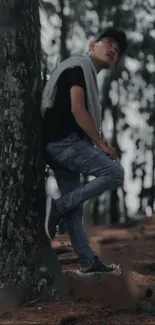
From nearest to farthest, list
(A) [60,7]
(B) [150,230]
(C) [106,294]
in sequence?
(C) [106,294] < (B) [150,230] < (A) [60,7]

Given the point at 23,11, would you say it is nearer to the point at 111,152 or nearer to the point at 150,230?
the point at 111,152

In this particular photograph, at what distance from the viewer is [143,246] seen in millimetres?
9328

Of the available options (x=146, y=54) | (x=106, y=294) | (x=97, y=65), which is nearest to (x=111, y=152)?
(x=97, y=65)

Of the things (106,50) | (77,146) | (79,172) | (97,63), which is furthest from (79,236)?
(106,50)

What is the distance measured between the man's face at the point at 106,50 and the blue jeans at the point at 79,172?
31.9 inches

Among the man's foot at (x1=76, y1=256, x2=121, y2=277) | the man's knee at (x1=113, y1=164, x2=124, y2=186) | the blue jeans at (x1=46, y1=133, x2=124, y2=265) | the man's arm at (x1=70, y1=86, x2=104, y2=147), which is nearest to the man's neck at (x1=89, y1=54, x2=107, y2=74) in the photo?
the man's arm at (x1=70, y1=86, x2=104, y2=147)

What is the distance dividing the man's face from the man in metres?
0.01

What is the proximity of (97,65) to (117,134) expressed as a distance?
2043 centimetres

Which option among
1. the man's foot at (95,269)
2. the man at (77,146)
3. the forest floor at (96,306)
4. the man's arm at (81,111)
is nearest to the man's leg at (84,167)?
the man at (77,146)

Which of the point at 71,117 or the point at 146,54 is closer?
the point at 71,117

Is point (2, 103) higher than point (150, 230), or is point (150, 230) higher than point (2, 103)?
point (2, 103)

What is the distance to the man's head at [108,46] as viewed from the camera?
17.1ft

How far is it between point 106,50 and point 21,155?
1327 mm

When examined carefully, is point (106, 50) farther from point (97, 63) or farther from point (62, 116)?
point (62, 116)
